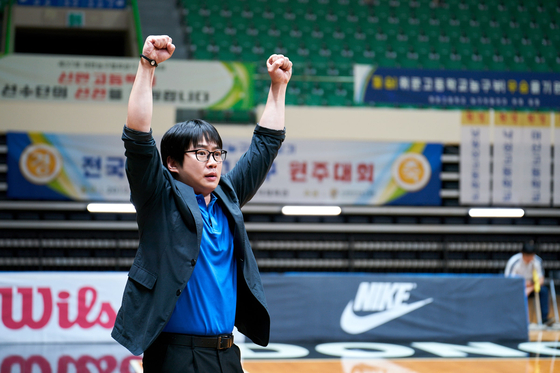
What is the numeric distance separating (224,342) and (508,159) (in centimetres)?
1112

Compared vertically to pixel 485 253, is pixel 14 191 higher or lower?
higher

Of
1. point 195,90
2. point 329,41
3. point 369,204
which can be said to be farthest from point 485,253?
point 195,90

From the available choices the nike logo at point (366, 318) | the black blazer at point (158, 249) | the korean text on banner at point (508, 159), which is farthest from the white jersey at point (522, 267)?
the black blazer at point (158, 249)

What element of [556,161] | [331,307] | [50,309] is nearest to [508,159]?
[556,161]

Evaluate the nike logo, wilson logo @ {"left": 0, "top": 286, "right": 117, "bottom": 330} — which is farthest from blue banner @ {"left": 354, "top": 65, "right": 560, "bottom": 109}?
wilson logo @ {"left": 0, "top": 286, "right": 117, "bottom": 330}

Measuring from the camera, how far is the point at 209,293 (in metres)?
1.98

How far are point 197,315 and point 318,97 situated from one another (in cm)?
1126

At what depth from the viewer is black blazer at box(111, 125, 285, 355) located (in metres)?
1.84

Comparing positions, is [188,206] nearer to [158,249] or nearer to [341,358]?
[158,249]

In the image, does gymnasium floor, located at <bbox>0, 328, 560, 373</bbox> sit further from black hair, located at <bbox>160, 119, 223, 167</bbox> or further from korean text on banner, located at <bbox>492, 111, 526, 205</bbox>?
korean text on banner, located at <bbox>492, 111, 526, 205</bbox>

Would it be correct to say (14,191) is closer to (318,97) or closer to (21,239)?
(21,239)

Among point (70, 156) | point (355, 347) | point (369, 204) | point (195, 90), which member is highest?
point (195, 90)

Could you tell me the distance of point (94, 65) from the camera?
10211mm

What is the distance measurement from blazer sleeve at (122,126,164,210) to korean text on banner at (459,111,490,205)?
10.8 metres
